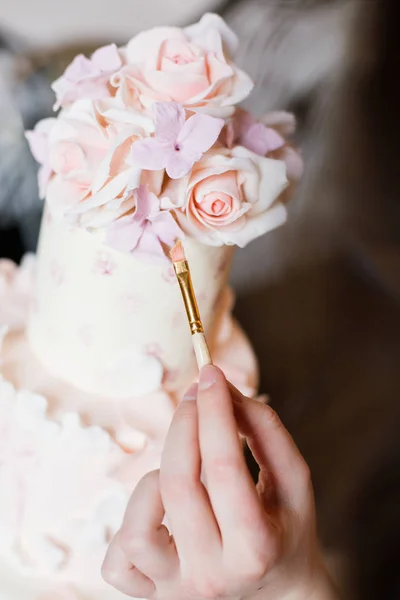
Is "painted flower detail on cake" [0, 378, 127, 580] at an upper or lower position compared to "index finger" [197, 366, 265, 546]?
upper

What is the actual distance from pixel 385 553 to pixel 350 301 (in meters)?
0.54

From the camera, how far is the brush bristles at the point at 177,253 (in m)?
0.57

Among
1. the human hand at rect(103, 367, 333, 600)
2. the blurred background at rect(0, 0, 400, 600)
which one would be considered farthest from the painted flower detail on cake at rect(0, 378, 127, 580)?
the blurred background at rect(0, 0, 400, 600)

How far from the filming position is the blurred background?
1172 mm

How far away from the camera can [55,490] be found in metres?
0.64

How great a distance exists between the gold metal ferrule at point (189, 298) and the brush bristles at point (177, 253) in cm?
1

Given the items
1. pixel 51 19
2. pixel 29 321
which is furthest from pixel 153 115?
pixel 51 19

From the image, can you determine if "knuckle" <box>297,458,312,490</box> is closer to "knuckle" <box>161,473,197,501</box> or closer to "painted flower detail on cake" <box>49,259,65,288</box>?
"knuckle" <box>161,473,197,501</box>

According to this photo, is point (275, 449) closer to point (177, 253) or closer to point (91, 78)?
point (177, 253)

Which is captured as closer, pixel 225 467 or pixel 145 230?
pixel 225 467

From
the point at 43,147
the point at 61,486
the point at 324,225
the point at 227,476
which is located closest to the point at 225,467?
the point at 227,476

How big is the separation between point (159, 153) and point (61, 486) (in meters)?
0.34

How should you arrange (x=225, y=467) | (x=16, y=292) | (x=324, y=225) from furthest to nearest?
(x=324, y=225)
(x=16, y=292)
(x=225, y=467)

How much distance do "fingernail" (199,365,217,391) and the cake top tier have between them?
0.44ft
